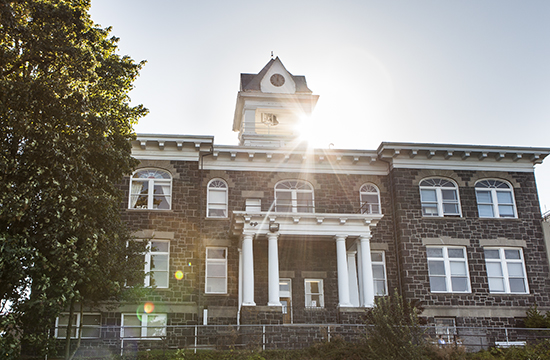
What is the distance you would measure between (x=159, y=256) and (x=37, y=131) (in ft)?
37.0

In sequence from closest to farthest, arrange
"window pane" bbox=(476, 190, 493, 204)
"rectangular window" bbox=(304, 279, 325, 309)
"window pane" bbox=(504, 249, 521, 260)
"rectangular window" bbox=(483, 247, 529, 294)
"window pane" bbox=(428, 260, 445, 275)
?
"rectangular window" bbox=(304, 279, 325, 309) → "window pane" bbox=(428, 260, 445, 275) → "rectangular window" bbox=(483, 247, 529, 294) → "window pane" bbox=(504, 249, 521, 260) → "window pane" bbox=(476, 190, 493, 204)

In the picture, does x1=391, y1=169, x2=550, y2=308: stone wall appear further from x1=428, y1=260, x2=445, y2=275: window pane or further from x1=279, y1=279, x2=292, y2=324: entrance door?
x1=279, y1=279, x2=292, y2=324: entrance door

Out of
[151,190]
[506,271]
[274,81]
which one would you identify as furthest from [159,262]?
[506,271]

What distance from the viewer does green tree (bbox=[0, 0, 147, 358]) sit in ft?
44.2

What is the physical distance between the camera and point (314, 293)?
2456 centimetres

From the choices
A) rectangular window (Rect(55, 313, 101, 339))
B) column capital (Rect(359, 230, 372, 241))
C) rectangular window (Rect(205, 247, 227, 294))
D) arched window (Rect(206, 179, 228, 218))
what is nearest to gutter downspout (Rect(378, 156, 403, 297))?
column capital (Rect(359, 230, 372, 241))

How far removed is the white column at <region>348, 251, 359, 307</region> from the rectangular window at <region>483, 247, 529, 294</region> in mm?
6396

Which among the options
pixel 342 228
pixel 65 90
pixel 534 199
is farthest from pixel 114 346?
pixel 534 199

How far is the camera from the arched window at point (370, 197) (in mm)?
26250

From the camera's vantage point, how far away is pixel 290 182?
26.6m

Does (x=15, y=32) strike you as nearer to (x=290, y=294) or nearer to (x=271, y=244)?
(x=271, y=244)

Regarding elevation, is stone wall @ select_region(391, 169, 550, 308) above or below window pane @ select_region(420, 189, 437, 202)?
below

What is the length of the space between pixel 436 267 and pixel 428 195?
11.7 ft

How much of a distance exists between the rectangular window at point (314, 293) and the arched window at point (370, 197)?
4.30 m
